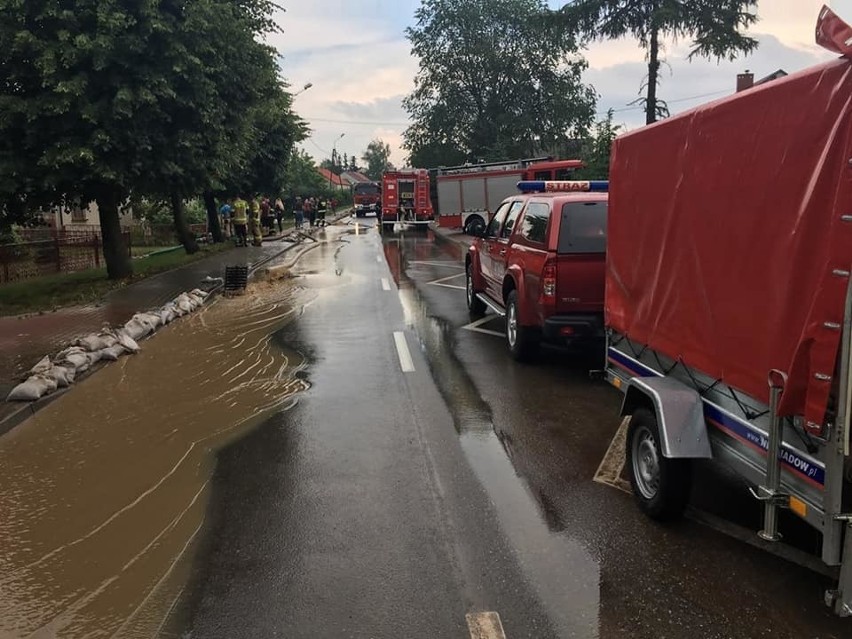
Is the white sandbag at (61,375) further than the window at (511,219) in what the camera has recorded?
No

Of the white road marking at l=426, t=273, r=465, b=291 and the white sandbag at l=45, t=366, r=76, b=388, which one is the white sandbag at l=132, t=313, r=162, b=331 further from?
the white road marking at l=426, t=273, r=465, b=291

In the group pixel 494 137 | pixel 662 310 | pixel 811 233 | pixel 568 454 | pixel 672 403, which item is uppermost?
pixel 494 137

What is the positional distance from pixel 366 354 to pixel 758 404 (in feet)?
19.1

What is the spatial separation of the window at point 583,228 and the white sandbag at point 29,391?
5.44 meters

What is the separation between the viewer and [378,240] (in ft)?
96.8

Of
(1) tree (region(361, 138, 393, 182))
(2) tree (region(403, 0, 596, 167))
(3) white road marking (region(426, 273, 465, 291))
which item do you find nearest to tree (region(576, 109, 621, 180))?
(3) white road marking (region(426, 273, 465, 291))

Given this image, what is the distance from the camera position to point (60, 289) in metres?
15.1

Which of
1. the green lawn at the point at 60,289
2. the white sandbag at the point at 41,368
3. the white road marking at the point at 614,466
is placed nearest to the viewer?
the white road marking at the point at 614,466

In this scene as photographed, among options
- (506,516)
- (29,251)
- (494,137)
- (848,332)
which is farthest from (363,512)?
(494,137)

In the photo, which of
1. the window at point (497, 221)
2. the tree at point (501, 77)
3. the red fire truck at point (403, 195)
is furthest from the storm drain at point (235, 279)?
the tree at point (501, 77)

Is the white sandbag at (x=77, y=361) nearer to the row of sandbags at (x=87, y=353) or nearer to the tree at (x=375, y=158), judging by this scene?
the row of sandbags at (x=87, y=353)

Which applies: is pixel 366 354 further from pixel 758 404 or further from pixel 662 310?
pixel 758 404

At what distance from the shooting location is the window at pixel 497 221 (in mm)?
9547

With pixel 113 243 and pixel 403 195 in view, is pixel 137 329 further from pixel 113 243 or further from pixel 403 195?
pixel 403 195
